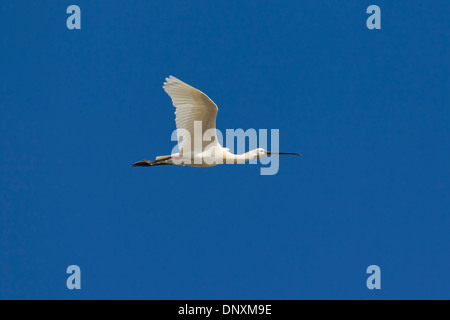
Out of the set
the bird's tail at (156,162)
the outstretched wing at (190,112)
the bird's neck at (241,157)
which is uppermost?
the outstretched wing at (190,112)

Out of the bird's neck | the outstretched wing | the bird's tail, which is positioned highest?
the outstretched wing

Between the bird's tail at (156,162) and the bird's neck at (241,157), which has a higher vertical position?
the bird's neck at (241,157)

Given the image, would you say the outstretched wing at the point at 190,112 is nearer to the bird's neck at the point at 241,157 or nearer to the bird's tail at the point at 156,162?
the bird's tail at the point at 156,162

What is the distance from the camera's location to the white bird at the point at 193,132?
15.5 meters

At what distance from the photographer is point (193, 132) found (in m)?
16.2

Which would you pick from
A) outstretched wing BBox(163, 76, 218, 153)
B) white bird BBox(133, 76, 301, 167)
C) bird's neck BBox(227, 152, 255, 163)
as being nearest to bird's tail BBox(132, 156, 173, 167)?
white bird BBox(133, 76, 301, 167)

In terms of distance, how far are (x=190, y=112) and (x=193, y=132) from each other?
526 mm

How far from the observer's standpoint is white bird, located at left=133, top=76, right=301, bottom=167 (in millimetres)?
15523

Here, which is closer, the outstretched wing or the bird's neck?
the outstretched wing

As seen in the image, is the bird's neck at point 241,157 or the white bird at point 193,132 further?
the bird's neck at point 241,157

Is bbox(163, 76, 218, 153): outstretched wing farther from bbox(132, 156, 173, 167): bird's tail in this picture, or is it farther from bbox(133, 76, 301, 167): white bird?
bbox(132, 156, 173, 167): bird's tail

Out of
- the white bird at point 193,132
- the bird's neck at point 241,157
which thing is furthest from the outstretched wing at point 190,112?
the bird's neck at point 241,157
